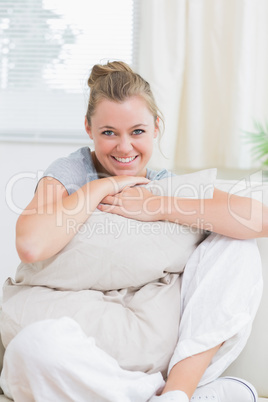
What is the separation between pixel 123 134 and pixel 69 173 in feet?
0.62

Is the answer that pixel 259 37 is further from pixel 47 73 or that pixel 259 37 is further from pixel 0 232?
pixel 0 232

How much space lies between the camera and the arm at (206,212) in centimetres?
131

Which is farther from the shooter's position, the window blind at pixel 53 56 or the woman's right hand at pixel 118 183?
the window blind at pixel 53 56

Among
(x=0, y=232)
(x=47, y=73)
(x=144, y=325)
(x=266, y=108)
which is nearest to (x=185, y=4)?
(x=266, y=108)

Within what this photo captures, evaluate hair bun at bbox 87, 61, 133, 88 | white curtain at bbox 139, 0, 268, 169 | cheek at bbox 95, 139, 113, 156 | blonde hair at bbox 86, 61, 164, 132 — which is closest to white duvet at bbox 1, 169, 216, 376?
cheek at bbox 95, 139, 113, 156

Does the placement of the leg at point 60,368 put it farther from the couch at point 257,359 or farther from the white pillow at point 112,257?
the couch at point 257,359

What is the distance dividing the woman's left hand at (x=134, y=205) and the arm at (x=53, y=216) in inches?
1.0

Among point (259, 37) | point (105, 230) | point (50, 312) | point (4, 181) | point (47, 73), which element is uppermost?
point (259, 37)

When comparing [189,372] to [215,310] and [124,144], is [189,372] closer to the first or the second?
[215,310]

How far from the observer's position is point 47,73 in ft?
9.48

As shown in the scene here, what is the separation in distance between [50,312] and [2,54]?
2.09 m

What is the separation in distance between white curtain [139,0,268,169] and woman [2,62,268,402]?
3.24ft

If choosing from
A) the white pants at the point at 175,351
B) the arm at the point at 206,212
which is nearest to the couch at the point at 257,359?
the white pants at the point at 175,351

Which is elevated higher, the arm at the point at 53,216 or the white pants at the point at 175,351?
the arm at the point at 53,216
